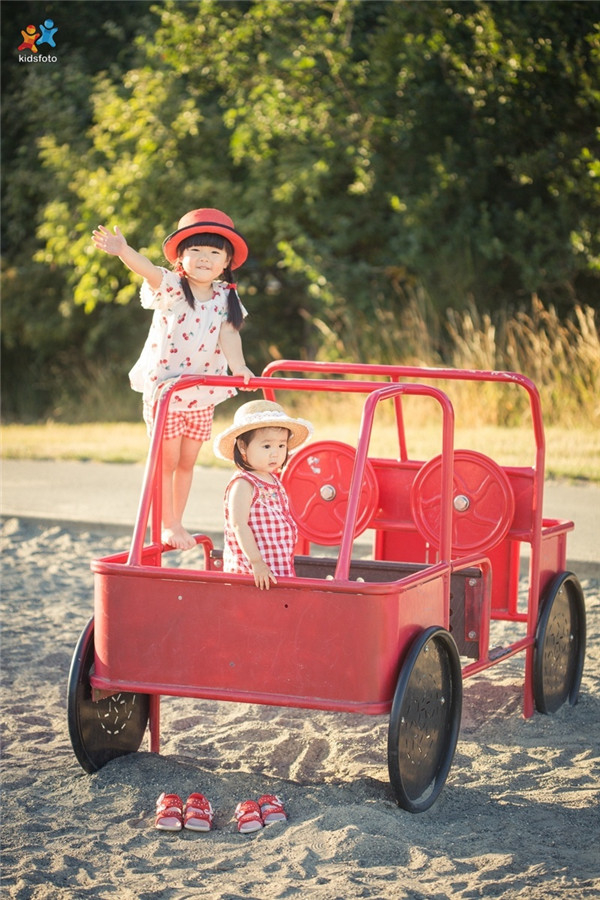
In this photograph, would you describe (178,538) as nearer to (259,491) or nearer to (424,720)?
(259,491)

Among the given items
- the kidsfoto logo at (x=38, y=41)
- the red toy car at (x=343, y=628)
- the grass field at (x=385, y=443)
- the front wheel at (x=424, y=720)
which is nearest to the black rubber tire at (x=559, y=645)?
the red toy car at (x=343, y=628)

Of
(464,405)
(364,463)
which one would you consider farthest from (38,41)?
(364,463)

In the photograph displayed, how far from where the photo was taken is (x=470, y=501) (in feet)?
15.8

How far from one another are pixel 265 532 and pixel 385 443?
6.89m

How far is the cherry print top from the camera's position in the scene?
4.79 meters

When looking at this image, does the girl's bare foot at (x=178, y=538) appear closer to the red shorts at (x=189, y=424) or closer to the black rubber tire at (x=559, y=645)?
the red shorts at (x=189, y=424)

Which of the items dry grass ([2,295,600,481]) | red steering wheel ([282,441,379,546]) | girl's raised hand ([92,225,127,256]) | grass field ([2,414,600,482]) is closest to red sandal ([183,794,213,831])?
red steering wheel ([282,441,379,546])

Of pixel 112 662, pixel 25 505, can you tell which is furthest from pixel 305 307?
pixel 112 662

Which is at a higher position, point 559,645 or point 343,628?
point 343,628

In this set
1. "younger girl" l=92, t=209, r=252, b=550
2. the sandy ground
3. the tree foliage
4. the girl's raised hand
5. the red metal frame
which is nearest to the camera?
the sandy ground

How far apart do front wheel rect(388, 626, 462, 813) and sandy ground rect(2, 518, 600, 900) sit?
0.09 m

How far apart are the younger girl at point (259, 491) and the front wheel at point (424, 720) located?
558mm

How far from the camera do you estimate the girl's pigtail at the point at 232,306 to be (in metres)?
4.85

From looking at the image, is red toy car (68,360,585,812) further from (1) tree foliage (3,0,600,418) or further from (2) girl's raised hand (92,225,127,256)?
(1) tree foliage (3,0,600,418)
